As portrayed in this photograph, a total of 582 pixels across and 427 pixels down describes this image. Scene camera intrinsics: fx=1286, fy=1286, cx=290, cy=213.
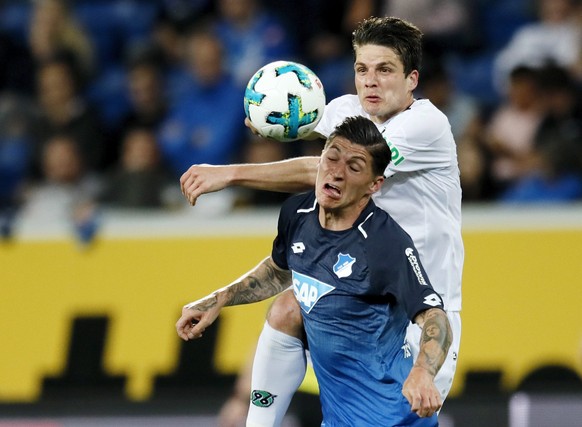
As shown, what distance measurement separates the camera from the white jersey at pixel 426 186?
5.00 metres

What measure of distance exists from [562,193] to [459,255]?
3119mm

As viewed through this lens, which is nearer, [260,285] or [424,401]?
[424,401]

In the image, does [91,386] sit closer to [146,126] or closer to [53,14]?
[146,126]

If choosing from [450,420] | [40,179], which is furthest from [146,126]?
[450,420]

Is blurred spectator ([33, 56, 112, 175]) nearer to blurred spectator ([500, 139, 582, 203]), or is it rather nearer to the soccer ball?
blurred spectator ([500, 139, 582, 203])

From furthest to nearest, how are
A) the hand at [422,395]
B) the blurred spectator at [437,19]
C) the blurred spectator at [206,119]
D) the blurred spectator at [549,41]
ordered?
the blurred spectator at [437,19] < the blurred spectator at [206,119] < the blurred spectator at [549,41] < the hand at [422,395]

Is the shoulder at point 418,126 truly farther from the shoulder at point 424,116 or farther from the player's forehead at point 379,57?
the player's forehead at point 379,57

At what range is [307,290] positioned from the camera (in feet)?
15.9

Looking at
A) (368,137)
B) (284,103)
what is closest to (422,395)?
(368,137)

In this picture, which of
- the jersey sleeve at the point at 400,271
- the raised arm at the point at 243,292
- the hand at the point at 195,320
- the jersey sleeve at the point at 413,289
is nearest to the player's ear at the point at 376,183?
the jersey sleeve at the point at 400,271

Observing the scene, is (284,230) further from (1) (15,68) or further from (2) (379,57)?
(1) (15,68)

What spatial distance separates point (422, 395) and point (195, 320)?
3.79 feet

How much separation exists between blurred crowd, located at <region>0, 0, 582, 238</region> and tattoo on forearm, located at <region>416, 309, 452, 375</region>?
12.8 ft

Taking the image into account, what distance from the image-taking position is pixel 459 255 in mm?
5254
